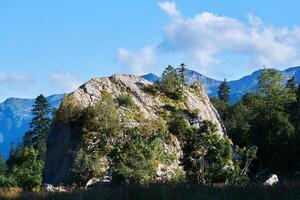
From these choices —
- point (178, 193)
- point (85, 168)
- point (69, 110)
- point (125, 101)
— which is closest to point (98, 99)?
point (125, 101)

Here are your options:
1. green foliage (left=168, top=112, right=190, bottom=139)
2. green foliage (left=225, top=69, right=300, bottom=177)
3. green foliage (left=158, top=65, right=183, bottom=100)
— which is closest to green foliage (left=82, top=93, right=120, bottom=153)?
green foliage (left=168, top=112, right=190, bottom=139)

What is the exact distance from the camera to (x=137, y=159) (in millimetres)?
22531

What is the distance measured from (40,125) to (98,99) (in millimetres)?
56372

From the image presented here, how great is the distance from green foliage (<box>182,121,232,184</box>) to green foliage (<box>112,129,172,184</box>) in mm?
1596

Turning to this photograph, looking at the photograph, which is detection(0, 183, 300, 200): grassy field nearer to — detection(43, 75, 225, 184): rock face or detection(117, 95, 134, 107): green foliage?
detection(43, 75, 225, 184): rock face

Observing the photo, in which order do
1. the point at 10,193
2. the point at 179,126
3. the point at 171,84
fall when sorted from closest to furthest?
the point at 10,193
the point at 179,126
the point at 171,84

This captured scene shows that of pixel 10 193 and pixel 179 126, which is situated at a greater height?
pixel 179 126

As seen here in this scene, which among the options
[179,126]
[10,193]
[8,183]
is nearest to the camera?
[10,193]

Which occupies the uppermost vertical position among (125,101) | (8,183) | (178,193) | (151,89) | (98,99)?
(151,89)

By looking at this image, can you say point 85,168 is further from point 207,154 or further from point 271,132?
point 271,132

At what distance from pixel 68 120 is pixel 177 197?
23.0 meters

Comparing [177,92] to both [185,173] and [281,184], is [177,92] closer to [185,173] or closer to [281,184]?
[185,173]

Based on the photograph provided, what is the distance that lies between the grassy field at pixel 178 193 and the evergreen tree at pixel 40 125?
72.4 metres

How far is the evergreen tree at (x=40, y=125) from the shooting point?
273 feet
